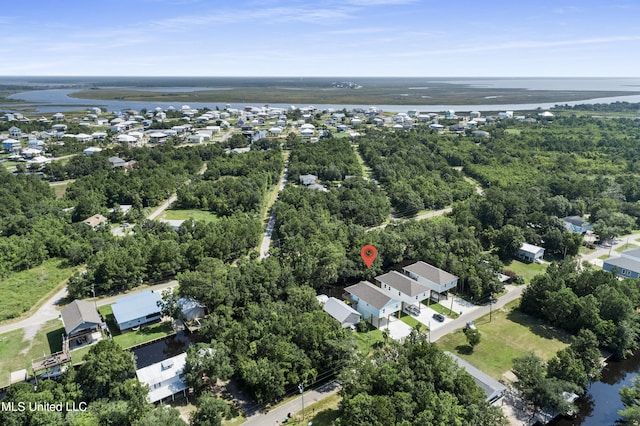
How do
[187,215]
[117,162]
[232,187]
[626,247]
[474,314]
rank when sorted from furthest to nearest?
[117,162], [232,187], [187,215], [626,247], [474,314]

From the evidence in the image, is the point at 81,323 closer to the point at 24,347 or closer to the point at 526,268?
the point at 24,347

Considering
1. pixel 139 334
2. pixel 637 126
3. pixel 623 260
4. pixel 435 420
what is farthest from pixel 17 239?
pixel 637 126

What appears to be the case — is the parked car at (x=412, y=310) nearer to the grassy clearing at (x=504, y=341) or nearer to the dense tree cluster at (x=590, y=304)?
the grassy clearing at (x=504, y=341)

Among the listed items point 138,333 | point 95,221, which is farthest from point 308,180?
point 138,333

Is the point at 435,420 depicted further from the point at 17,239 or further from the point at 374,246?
the point at 17,239

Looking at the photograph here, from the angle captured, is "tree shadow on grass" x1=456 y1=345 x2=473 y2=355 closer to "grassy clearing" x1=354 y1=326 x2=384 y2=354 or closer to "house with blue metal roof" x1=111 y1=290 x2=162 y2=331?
"grassy clearing" x1=354 y1=326 x2=384 y2=354

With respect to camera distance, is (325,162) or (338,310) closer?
(338,310)

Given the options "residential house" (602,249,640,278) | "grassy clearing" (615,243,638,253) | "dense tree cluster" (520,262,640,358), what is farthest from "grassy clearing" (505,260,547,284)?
"grassy clearing" (615,243,638,253)
